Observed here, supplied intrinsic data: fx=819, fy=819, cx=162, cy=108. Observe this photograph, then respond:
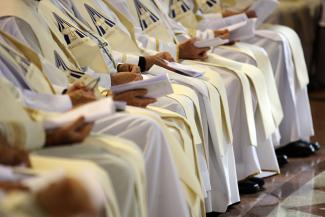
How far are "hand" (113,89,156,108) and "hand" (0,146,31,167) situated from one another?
88cm

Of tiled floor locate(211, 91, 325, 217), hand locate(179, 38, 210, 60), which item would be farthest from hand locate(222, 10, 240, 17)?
tiled floor locate(211, 91, 325, 217)

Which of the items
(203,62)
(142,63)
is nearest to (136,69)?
(142,63)

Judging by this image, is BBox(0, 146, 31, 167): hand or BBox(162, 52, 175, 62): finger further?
BBox(162, 52, 175, 62): finger

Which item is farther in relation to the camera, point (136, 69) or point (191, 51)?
point (191, 51)

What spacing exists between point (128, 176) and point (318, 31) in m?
4.71

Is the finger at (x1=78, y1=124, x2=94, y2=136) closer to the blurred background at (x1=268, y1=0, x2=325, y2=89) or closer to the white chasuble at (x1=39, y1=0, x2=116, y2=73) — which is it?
the white chasuble at (x1=39, y1=0, x2=116, y2=73)

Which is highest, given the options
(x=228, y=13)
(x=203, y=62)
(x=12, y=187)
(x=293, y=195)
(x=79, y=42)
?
(x=79, y=42)

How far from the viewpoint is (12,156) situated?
2396mm

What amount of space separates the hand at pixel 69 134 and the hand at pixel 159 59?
132 cm

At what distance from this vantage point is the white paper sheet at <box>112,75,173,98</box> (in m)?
3.22

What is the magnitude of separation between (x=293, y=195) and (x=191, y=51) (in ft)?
3.08

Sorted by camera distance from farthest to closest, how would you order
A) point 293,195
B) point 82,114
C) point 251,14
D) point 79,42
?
point 251,14 < point 293,195 < point 79,42 < point 82,114

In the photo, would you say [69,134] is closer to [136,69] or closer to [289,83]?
[136,69]

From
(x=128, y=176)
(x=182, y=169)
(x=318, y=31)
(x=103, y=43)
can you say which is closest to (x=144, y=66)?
(x=103, y=43)
